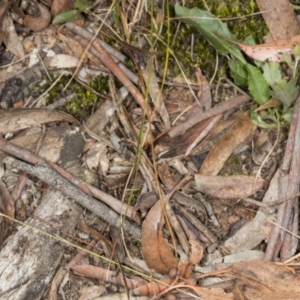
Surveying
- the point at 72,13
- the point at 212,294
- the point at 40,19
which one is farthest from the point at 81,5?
the point at 212,294

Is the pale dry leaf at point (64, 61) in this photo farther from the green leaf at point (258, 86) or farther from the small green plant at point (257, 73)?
the green leaf at point (258, 86)

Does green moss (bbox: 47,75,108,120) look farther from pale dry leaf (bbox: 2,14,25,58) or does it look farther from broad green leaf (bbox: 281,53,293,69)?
broad green leaf (bbox: 281,53,293,69)

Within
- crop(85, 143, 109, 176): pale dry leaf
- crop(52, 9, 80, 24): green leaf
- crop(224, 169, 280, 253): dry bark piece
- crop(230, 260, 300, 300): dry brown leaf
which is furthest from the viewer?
crop(52, 9, 80, 24): green leaf

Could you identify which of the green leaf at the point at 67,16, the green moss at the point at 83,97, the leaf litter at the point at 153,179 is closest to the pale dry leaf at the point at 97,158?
the leaf litter at the point at 153,179

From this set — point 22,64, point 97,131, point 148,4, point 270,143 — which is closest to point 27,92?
point 22,64

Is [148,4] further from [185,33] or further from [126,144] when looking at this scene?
[126,144]

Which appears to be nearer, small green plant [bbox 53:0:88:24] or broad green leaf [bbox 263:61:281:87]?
broad green leaf [bbox 263:61:281:87]

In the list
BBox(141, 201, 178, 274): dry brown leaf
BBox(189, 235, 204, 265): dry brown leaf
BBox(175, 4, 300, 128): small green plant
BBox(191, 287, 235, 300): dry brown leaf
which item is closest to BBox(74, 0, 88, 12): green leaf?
BBox(175, 4, 300, 128): small green plant
